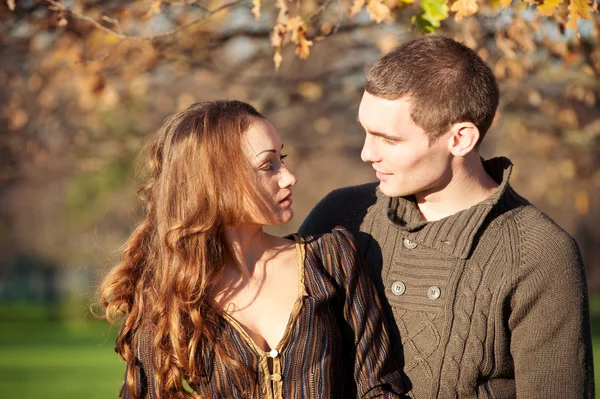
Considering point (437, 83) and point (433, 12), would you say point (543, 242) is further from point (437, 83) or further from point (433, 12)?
point (433, 12)

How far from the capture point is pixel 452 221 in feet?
10.3

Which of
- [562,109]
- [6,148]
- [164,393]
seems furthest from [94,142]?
[164,393]

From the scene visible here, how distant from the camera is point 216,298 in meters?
3.14

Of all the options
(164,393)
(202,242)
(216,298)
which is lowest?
(164,393)

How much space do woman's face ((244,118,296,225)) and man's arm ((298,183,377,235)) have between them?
1.26ft

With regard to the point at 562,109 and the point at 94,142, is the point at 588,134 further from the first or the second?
the point at 94,142

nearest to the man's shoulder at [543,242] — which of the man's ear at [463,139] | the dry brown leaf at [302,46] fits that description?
the man's ear at [463,139]

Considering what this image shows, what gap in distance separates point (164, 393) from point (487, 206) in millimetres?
1244

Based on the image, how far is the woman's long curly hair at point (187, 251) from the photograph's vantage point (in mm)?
3018

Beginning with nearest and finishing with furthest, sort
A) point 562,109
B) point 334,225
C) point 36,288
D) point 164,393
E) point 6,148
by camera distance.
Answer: point 164,393
point 334,225
point 562,109
point 6,148
point 36,288

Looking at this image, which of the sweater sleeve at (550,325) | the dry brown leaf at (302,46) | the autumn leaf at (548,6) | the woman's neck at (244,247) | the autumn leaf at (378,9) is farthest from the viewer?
the dry brown leaf at (302,46)

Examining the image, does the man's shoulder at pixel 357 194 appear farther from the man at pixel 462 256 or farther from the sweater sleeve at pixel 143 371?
the sweater sleeve at pixel 143 371

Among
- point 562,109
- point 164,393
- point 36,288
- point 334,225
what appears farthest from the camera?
point 36,288

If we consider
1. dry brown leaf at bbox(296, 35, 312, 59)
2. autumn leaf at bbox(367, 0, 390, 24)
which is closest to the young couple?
autumn leaf at bbox(367, 0, 390, 24)
